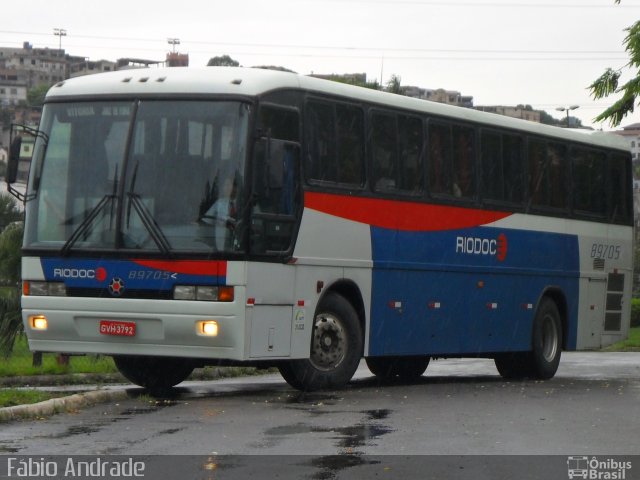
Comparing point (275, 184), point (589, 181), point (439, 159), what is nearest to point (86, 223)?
point (275, 184)

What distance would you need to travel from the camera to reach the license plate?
15148 mm

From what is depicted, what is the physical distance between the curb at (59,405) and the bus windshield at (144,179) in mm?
1469

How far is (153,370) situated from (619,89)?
8561 mm

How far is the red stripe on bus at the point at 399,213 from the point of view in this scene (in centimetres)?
1662

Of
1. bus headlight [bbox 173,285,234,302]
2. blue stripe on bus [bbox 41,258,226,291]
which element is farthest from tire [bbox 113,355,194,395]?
bus headlight [bbox 173,285,234,302]

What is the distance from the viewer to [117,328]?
1523cm

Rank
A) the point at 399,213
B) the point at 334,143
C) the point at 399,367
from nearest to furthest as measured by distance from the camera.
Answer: the point at 334,143 < the point at 399,213 < the point at 399,367

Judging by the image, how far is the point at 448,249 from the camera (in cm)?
1905

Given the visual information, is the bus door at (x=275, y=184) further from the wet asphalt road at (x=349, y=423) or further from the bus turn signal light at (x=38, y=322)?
the bus turn signal light at (x=38, y=322)

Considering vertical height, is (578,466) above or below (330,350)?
below

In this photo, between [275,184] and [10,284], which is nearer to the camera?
[275,184]

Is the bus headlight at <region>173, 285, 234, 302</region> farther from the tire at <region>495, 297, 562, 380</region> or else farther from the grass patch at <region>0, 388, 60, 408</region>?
the tire at <region>495, 297, 562, 380</region>

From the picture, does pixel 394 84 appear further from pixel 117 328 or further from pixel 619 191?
pixel 117 328

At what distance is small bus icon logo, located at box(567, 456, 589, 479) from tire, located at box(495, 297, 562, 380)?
11.1 meters
